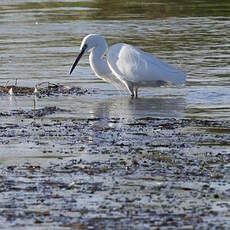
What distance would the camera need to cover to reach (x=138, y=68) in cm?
1518

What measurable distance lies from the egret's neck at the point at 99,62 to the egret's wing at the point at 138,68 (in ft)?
0.89

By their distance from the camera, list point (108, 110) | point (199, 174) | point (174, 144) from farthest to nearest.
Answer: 1. point (108, 110)
2. point (174, 144)
3. point (199, 174)

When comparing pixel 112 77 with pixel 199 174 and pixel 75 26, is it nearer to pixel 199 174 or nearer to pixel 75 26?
pixel 199 174

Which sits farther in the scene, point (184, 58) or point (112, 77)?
point (184, 58)

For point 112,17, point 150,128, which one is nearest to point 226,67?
point 150,128

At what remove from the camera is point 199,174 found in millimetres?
9227

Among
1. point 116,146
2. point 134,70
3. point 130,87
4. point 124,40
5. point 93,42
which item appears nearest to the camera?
point 116,146

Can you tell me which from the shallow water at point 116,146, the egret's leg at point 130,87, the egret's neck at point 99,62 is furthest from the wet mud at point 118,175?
the egret's neck at point 99,62

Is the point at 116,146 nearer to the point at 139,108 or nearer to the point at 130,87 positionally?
the point at 139,108

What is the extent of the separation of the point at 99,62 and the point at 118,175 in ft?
21.3

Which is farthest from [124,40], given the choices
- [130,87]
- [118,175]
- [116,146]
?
[118,175]

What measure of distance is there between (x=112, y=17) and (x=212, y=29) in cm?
488

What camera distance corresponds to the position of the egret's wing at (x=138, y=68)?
49.0 ft

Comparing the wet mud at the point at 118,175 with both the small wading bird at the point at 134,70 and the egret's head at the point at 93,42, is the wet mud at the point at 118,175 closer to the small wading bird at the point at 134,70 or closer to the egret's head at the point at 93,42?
the small wading bird at the point at 134,70
